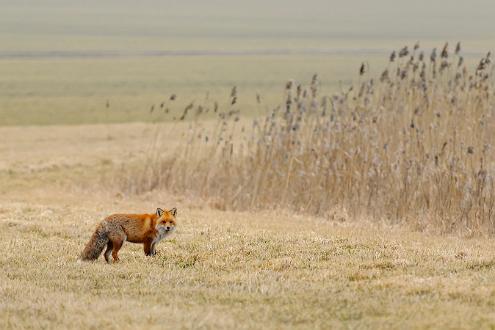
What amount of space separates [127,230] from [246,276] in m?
1.41

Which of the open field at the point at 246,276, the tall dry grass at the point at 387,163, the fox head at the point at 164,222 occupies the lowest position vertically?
the open field at the point at 246,276

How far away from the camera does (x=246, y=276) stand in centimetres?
1086

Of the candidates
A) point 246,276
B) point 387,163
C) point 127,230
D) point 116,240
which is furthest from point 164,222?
point 387,163

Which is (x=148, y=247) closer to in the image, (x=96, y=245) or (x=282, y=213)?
(x=96, y=245)

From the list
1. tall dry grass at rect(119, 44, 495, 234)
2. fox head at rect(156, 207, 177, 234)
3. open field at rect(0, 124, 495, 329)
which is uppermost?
tall dry grass at rect(119, 44, 495, 234)

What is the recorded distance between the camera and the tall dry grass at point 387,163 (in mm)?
15438

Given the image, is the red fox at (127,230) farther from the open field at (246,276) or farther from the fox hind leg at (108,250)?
the open field at (246,276)

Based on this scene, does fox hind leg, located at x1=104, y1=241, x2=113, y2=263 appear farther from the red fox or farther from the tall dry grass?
the tall dry grass

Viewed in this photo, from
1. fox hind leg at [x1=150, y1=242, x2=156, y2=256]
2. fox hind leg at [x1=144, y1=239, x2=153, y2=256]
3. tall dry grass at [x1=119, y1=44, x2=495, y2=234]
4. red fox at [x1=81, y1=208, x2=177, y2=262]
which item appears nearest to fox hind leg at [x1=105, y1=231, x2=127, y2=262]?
red fox at [x1=81, y1=208, x2=177, y2=262]

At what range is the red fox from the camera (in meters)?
11.3

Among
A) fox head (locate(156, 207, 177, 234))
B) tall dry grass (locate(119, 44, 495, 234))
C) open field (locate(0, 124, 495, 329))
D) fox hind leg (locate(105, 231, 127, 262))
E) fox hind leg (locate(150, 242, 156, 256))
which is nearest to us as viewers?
open field (locate(0, 124, 495, 329))

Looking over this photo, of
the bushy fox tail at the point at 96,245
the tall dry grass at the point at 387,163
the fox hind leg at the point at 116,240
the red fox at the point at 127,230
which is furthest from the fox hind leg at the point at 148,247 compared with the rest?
the tall dry grass at the point at 387,163

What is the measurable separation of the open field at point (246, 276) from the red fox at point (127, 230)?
0.19m

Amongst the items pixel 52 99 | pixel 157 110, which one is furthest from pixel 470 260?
pixel 52 99
